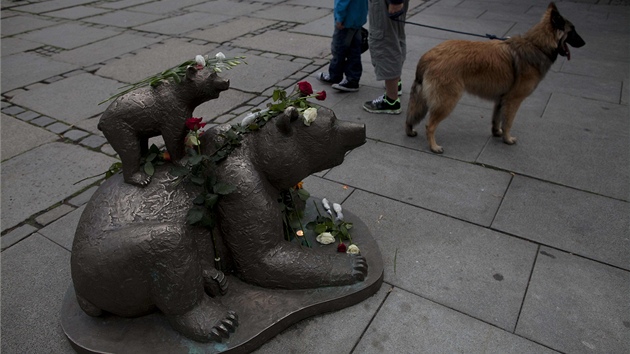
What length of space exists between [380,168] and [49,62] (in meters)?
5.94

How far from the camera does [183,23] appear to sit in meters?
9.32

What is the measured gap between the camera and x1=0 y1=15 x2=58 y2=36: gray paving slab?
9055 millimetres

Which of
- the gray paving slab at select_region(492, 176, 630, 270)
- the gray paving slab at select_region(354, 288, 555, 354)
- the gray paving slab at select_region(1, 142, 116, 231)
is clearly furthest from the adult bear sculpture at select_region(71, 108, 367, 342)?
the gray paving slab at select_region(1, 142, 116, 231)

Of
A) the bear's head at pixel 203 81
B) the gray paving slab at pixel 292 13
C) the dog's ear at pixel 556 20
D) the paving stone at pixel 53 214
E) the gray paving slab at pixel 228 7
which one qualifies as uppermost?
the bear's head at pixel 203 81

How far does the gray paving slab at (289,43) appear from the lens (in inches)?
293

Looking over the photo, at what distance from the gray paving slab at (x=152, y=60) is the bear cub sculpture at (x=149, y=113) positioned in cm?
455

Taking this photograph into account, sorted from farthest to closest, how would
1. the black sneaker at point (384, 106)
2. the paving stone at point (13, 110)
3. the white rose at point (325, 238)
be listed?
the paving stone at point (13, 110) < the black sneaker at point (384, 106) < the white rose at point (325, 238)

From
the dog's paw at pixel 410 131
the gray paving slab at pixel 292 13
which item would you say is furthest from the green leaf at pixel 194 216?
the gray paving slab at pixel 292 13

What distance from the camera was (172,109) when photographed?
2.30 meters

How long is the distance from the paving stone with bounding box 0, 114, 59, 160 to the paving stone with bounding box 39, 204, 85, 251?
1524 millimetres

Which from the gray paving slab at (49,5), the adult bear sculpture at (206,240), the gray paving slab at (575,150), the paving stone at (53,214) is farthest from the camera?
the gray paving slab at (49,5)

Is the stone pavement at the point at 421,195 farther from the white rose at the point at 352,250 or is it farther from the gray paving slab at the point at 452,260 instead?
the white rose at the point at 352,250

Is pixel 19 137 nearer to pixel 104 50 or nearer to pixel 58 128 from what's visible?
pixel 58 128

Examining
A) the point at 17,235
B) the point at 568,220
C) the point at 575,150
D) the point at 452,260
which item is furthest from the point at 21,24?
the point at 568,220
